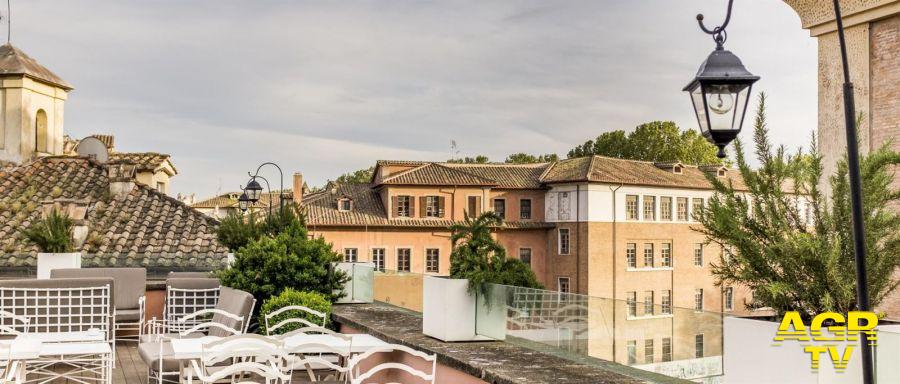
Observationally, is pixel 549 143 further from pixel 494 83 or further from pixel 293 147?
pixel 293 147

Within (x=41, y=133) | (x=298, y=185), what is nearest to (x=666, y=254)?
(x=298, y=185)

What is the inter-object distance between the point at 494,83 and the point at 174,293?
38.5 metres

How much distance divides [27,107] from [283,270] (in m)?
17.0

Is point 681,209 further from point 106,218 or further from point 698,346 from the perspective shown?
point 698,346

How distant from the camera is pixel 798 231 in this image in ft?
13.9

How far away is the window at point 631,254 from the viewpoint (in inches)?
1960

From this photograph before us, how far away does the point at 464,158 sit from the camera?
72250 millimetres

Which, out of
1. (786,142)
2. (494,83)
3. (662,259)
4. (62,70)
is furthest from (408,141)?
(786,142)

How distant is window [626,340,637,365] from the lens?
540 cm

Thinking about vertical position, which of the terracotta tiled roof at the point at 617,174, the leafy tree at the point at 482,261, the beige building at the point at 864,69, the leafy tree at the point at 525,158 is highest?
the leafy tree at the point at 525,158

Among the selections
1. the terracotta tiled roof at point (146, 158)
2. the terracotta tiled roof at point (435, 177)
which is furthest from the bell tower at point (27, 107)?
the terracotta tiled roof at point (435, 177)

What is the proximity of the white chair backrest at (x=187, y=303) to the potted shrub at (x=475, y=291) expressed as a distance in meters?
4.32

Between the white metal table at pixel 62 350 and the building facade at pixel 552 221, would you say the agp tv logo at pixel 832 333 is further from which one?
the building facade at pixel 552 221

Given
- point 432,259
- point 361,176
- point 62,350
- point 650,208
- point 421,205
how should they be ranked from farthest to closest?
point 361,176
point 650,208
point 432,259
point 421,205
point 62,350
